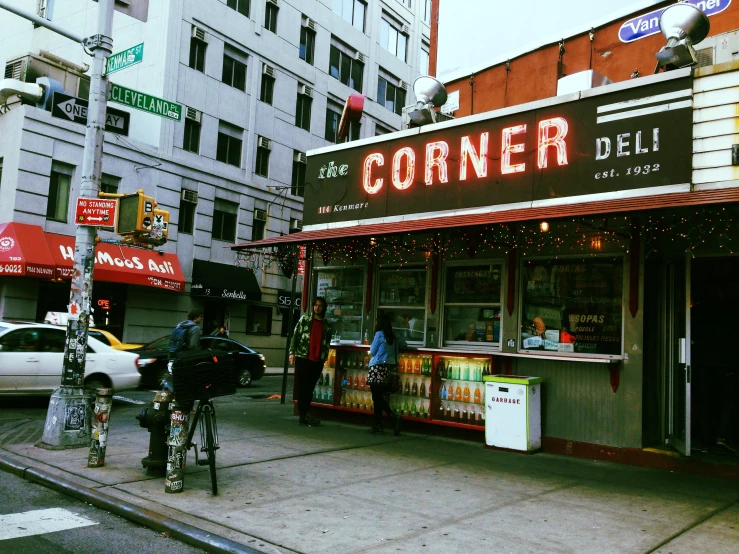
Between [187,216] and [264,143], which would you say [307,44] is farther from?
[187,216]

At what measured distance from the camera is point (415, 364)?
10.5 m

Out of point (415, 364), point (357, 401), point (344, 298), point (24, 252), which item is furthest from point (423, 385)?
point (24, 252)

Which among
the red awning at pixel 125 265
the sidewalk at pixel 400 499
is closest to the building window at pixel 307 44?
the red awning at pixel 125 265

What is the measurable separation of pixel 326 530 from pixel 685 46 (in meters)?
7.24

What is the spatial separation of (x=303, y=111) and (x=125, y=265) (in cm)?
1154

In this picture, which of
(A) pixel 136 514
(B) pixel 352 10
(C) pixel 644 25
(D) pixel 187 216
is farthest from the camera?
(B) pixel 352 10

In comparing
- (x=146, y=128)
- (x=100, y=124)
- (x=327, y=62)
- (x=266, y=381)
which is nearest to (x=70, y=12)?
(x=146, y=128)

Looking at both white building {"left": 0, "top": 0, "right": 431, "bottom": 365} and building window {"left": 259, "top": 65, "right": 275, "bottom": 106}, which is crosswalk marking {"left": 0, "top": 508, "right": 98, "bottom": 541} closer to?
white building {"left": 0, "top": 0, "right": 431, "bottom": 365}

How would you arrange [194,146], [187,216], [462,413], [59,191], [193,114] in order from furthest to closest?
1. [194,146]
2. [187,216]
3. [193,114]
4. [59,191]
5. [462,413]

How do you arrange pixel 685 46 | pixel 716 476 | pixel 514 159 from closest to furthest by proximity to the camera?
1. pixel 716 476
2. pixel 685 46
3. pixel 514 159

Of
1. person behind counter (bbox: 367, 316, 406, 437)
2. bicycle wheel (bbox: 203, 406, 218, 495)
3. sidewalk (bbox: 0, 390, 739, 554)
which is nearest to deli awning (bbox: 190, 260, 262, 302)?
person behind counter (bbox: 367, 316, 406, 437)

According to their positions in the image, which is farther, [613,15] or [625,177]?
[613,15]

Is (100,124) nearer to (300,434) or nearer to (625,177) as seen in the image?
(300,434)

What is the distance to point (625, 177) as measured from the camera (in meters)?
8.36
